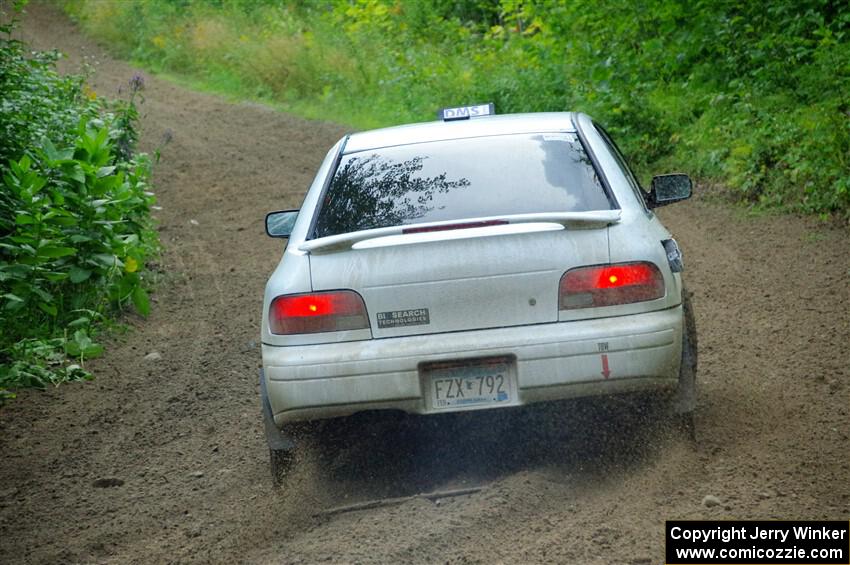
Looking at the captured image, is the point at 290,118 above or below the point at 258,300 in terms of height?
above

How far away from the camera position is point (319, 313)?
457 centimetres

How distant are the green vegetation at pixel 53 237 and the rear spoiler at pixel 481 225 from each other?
10.4 feet

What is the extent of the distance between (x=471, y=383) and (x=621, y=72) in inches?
446

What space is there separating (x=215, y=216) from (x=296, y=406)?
8.72 metres

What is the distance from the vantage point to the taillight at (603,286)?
4.45 m

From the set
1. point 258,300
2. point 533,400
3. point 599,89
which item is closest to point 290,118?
point 599,89

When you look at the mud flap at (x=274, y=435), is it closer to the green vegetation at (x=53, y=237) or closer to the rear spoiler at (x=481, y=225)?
the rear spoiler at (x=481, y=225)

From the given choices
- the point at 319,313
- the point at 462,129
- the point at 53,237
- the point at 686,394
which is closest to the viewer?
the point at 319,313

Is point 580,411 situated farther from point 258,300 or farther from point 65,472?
point 258,300

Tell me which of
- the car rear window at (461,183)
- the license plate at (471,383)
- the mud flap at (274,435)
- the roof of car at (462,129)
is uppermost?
the roof of car at (462,129)

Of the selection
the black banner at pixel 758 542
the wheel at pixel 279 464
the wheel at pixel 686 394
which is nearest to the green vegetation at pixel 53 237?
the wheel at pixel 279 464

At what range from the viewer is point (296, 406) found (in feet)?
14.9

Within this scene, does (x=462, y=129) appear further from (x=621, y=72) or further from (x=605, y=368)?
(x=621, y=72)

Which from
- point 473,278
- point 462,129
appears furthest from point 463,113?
point 473,278
